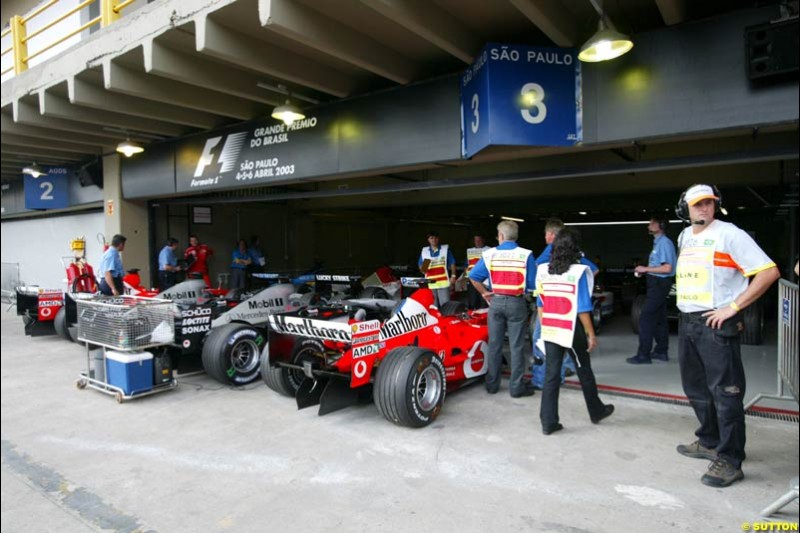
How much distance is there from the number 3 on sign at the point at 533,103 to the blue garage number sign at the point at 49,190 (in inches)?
478

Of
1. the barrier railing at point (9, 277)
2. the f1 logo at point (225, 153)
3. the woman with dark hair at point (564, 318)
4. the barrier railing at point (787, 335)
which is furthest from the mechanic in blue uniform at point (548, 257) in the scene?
the barrier railing at point (9, 277)

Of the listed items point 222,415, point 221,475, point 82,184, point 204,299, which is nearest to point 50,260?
point 82,184

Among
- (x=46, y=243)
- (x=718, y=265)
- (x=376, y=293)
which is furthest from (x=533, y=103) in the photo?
(x=46, y=243)

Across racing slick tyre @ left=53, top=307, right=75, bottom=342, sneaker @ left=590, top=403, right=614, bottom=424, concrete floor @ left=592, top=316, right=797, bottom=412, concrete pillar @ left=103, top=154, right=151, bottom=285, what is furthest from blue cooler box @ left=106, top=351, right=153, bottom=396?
concrete pillar @ left=103, top=154, right=151, bottom=285

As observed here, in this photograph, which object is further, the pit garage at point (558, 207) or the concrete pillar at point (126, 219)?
the concrete pillar at point (126, 219)

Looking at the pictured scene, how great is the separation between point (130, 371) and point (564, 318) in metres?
4.51

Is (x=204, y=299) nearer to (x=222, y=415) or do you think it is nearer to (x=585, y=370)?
(x=222, y=415)

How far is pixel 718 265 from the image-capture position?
327 centimetres

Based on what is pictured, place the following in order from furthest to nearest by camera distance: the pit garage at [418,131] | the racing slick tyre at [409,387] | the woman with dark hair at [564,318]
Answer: the racing slick tyre at [409,387]
the woman with dark hair at [564,318]
the pit garage at [418,131]

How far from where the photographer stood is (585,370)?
421 cm

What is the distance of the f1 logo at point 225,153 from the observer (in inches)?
328

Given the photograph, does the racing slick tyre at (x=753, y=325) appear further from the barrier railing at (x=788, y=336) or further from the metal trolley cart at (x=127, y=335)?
the metal trolley cart at (x=127, y=335)

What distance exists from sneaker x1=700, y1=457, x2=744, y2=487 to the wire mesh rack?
5.22 m

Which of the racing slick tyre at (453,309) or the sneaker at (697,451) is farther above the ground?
the racing slick tyre at (453,309)
